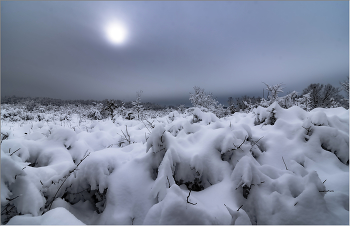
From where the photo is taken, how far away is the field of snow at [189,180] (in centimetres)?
120

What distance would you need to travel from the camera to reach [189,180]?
→ 1.80 m

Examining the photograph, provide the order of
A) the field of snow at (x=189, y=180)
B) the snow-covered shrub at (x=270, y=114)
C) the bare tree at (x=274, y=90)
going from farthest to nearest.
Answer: the bare tree at (x=274, y=90) < the snow-covered shrub at (x=270, y=114) < the field of snow at (x=189, y=180)

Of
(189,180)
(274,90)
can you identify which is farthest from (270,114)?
(274,90)

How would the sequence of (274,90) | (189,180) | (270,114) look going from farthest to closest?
(274,90), (270,114), (189,180)

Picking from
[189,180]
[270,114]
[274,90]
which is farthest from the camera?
[274,90]

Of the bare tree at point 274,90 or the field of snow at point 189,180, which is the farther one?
the bare tree at point 274,90

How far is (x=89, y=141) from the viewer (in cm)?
278

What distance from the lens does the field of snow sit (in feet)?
3.95

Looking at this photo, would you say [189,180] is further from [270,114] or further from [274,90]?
[274,90]

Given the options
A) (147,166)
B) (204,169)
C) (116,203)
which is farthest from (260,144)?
(116,203)

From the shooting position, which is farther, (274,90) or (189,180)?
(274,90)

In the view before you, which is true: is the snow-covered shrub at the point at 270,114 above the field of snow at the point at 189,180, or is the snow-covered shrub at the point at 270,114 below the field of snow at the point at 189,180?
above

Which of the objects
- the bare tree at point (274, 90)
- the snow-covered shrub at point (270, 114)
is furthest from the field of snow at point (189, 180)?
the bare tree at point (274, 90)

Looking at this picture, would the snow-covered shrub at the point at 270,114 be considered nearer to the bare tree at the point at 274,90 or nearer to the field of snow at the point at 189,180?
the field of snow at the point at 189,180
